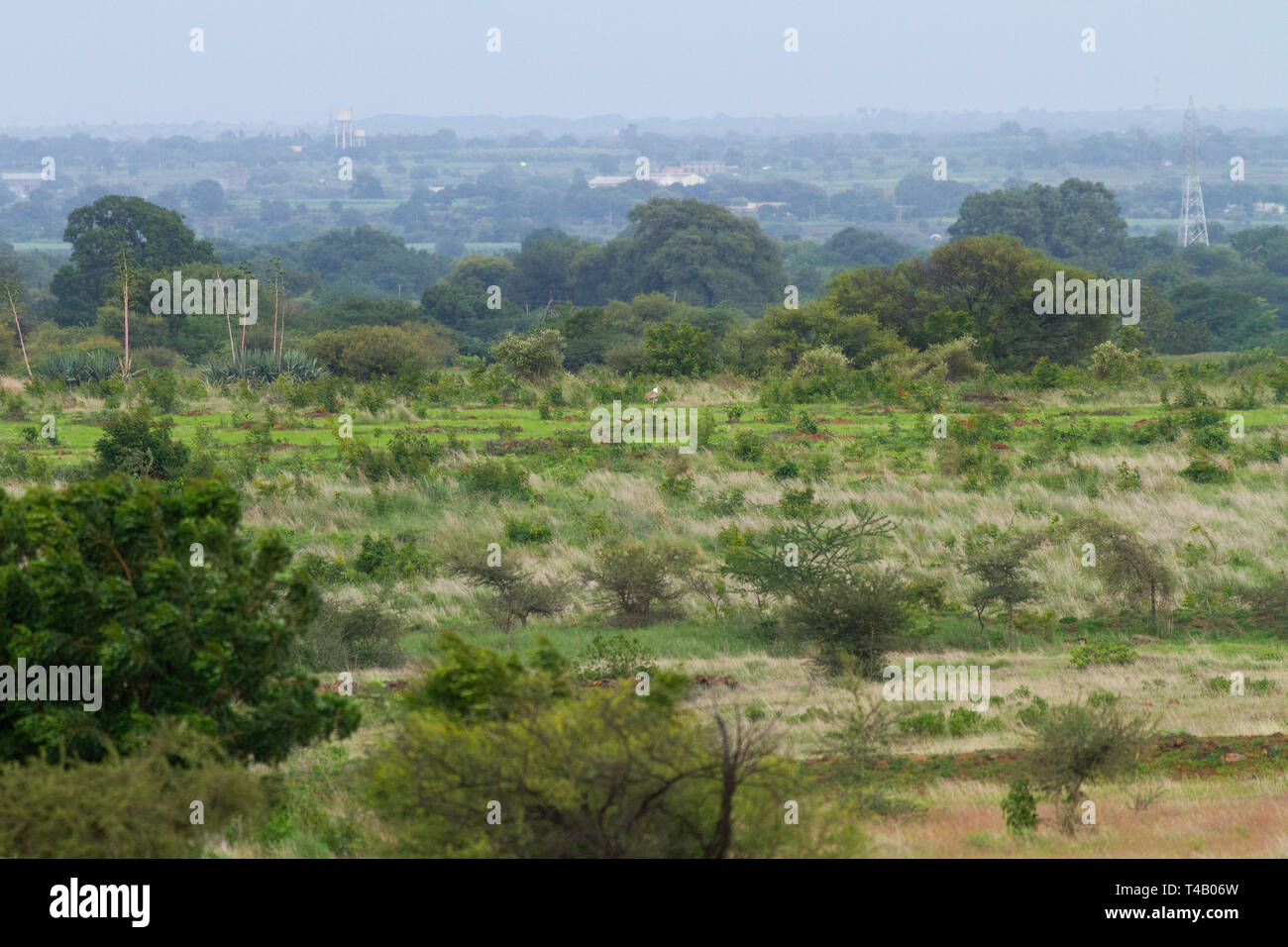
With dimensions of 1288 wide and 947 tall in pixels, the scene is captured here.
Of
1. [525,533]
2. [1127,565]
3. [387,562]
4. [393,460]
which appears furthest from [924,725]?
[393,460]

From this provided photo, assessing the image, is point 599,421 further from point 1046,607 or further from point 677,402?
point 1046,607

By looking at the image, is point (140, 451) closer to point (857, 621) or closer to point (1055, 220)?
point (857, 621)

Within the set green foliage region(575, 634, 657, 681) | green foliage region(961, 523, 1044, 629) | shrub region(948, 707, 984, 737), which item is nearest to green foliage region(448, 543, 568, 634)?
green foliage region(575, 634, 657, 681)

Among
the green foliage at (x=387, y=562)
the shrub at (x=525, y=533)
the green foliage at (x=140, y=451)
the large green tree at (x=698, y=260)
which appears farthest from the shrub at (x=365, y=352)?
the large green tree at (x=698, y=260)

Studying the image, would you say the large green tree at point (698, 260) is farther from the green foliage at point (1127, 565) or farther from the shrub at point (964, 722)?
the shrub at point (964, 722)

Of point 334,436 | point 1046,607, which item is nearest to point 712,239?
point 334,436

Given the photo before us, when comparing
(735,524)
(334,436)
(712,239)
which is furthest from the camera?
(712,239)

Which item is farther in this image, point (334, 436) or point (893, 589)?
point (334, 436)

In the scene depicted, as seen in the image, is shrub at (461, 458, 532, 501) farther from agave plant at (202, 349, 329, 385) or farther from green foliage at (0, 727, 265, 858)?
green foliage at (0, 727, 265, 858)
